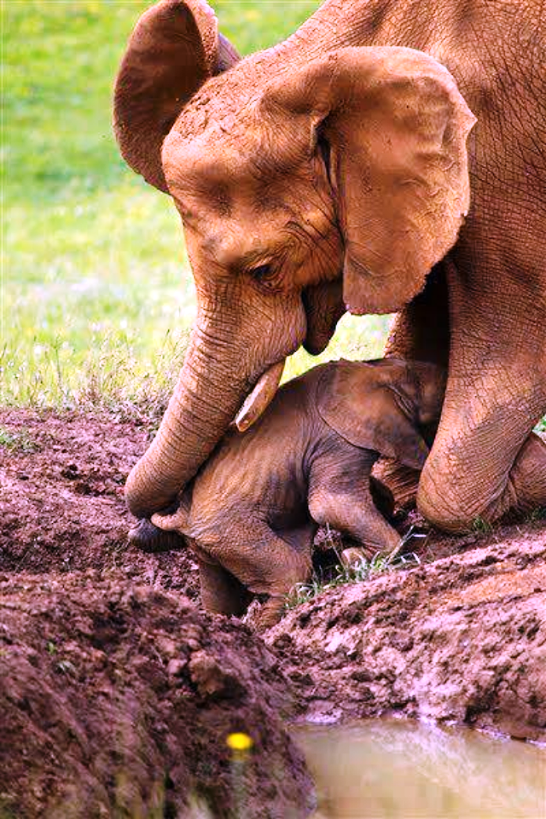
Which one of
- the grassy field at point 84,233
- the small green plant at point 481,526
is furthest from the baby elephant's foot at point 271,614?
the grassy field at point 84,233

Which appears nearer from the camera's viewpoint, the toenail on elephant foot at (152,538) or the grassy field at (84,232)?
the toenail on elephant foot at (152,538)

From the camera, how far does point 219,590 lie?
8.13 metres

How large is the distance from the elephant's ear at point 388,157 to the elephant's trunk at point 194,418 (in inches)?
23.0

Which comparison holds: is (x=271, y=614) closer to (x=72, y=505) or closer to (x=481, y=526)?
(x=481, y=526)

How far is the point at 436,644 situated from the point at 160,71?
2.96m

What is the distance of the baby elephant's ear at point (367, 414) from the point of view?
793 cm

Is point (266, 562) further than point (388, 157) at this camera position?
Yes

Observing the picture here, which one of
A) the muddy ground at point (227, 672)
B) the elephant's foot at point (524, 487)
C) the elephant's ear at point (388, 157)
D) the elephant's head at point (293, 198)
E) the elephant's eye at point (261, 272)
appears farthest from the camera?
the elephant's foot at point (524, 487)

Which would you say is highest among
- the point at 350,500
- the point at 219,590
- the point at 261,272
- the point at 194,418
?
the point at 261,272

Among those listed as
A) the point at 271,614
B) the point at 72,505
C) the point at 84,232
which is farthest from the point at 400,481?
the point at 84,232

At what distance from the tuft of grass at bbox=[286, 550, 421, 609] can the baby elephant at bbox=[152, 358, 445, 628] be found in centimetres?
8

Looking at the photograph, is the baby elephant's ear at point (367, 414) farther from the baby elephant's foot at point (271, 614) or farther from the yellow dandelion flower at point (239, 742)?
the yellow dandelion flower at point (239, 742)

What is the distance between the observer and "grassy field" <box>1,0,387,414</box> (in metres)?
11.4

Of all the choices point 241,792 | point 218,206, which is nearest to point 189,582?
point 218,206
